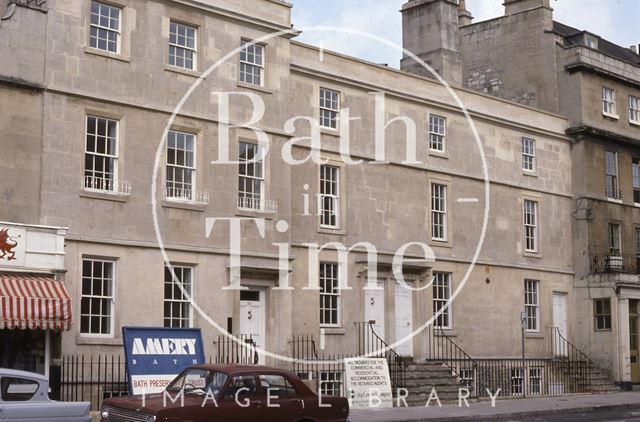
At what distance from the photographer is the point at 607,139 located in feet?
123

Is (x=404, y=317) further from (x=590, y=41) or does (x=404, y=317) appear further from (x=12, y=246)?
(x=590, y=41)

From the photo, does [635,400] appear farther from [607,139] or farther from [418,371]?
[607,139]

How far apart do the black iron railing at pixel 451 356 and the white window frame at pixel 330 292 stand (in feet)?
13.0

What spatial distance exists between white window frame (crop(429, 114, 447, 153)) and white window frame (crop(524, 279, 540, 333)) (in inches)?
251

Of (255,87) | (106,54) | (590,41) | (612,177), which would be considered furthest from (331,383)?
(590,41)

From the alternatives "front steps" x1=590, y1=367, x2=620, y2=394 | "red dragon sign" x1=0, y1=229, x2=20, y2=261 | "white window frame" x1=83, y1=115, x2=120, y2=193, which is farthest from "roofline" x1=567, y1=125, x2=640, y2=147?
"red dragon sign" x1=0, y1=229, x2=20, y2=261

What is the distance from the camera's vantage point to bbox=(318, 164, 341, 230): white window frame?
28625 mm

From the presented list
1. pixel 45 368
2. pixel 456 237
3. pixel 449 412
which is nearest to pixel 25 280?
pixel 45 368

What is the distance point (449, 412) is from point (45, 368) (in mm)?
10204

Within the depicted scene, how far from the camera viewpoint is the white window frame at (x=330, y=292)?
28234 mm

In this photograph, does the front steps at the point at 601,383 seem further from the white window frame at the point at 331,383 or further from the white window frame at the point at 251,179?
the white window frame at the point at 251,179

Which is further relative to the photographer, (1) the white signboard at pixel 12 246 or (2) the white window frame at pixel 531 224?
(2) the white window frame at pixel 531 224

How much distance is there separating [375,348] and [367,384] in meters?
3.44

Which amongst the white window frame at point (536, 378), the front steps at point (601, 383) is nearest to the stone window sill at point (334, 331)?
the white window frame at point (536, 378)
